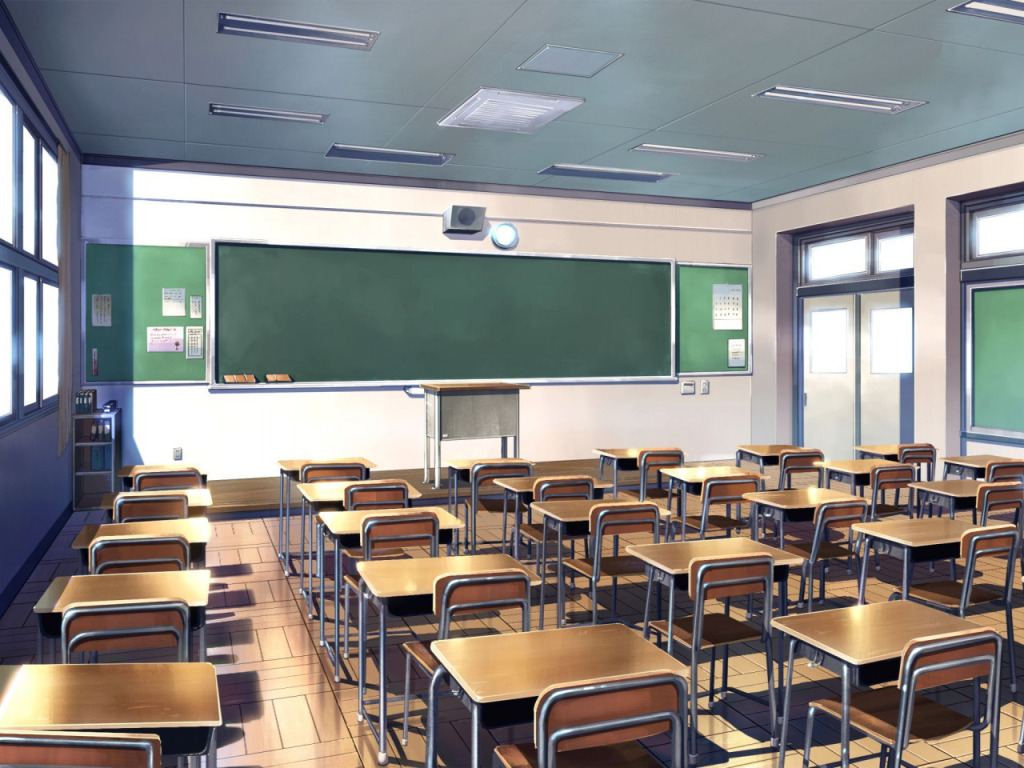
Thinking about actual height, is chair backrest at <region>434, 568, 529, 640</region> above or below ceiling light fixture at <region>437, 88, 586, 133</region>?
below

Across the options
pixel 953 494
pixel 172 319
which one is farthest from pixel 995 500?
pixel 172 319

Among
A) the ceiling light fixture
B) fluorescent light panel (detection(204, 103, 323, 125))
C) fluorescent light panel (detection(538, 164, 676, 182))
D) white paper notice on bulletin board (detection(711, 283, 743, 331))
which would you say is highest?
fluorescent light panel (detection(538, 164, 676, 182))

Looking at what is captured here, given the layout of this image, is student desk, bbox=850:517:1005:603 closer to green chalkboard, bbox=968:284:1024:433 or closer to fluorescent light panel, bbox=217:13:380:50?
fluorescent light panel, bbox=217:13:380:50

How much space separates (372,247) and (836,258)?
4.94m

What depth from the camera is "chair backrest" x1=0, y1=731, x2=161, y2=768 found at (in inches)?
59.6

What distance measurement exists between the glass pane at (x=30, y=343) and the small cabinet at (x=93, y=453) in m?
1.27

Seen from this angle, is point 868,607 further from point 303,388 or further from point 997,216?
point 303,388

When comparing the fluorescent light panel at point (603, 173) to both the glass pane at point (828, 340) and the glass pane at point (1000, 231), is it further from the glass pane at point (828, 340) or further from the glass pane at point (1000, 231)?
the glass pane at point (1000, 231)

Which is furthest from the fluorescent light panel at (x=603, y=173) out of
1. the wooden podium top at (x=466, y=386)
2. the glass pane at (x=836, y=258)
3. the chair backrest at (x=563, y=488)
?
the chair backrest at (x=563, y=488)

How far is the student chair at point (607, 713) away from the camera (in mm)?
1757

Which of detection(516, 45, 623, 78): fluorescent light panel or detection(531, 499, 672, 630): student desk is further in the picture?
detection(516, 45, 623, 78): fluorescent light panel

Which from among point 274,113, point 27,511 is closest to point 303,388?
point 274,113

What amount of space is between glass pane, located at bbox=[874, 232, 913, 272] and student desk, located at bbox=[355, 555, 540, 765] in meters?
6.70

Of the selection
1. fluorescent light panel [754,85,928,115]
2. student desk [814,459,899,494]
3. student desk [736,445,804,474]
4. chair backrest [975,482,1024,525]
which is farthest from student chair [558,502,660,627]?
fluorescent light panel [754,85,928,115]
